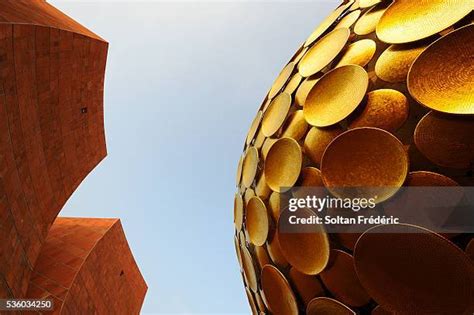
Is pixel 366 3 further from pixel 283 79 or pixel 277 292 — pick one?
pixel 277 292

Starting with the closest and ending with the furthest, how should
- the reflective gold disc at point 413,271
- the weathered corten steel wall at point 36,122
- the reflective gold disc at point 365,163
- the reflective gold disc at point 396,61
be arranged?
the reflective gold disc at point 413,271 < the reflective gold disc at point 365,163 < the reflective gold disc at point 396,61 < the weathered corten steel wall at point 36,122

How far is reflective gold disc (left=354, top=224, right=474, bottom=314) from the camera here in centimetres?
256

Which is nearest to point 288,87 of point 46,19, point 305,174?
point 305,174

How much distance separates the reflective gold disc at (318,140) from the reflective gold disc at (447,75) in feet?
2.80

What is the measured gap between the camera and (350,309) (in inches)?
124

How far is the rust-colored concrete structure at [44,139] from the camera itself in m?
6.66

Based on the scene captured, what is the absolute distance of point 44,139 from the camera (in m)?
8.33

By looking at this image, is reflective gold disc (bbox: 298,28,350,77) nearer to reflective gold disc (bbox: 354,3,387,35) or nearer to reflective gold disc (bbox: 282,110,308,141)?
reflective gold disc (bbox: 354,3,387,35)

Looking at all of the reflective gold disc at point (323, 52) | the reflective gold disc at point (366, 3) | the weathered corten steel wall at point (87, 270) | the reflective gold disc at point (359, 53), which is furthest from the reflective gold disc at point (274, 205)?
the weathered corten steel wall at point (87, 270)

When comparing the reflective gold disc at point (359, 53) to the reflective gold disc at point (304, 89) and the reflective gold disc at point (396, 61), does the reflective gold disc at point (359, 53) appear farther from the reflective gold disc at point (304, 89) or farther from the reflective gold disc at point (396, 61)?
the reflective gold disc at point (304, 89)

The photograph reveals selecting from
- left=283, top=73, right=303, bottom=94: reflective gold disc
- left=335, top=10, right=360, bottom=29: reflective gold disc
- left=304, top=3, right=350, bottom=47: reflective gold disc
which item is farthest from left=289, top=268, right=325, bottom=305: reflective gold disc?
left=304, top=3, right=350, bottom=47: reflective gold disc

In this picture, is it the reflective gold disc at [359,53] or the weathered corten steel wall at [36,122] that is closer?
the reflective gold disc at [359,53]

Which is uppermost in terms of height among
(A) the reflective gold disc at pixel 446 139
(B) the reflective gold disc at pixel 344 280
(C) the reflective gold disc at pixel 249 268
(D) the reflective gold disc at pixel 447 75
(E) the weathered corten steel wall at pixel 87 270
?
(D) the reflective gold disc at pixel 447 75

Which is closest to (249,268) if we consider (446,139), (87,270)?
(446,139)
